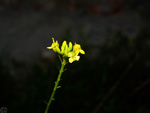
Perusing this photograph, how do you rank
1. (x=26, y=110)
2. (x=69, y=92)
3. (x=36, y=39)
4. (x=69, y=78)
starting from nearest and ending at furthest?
(x=26, y=110) < (x=69, y=92) < (x=69, y=78) < (x=36, y=39)

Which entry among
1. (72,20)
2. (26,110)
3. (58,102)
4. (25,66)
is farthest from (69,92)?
(72,20)

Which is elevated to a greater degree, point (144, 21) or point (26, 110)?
point (144, 21)

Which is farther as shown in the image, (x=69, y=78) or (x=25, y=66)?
(x=25, y=66)

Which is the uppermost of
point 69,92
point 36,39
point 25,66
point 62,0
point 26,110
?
point 62,0

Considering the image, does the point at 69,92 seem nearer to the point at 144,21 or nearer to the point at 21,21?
the point at 21,21

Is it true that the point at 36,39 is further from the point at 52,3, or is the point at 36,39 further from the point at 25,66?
the point at 52,3

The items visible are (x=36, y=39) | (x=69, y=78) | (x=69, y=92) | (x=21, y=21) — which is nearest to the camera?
(x=69, y=92)
